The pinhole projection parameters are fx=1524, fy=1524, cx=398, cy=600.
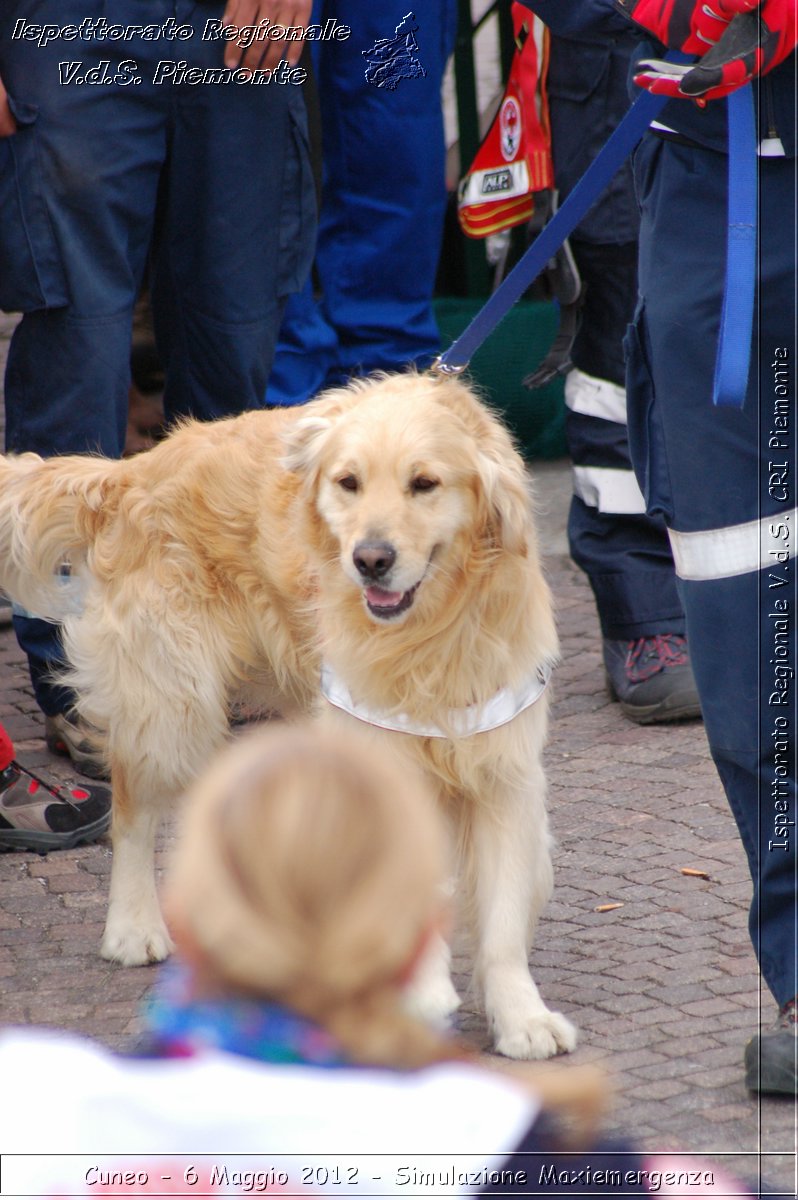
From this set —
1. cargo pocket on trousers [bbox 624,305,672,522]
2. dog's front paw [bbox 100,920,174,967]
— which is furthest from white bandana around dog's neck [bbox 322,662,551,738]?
dog's front paw [bbox 100,920,174,967]

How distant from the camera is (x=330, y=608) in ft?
11.3

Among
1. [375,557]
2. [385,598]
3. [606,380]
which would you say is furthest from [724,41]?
[606,380]

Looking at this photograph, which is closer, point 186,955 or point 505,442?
point 186,955

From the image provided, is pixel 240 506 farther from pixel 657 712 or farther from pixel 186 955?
pixel 186 955

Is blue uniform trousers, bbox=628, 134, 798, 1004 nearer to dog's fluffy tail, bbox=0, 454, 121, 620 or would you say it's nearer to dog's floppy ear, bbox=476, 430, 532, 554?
dog's floppy ear, bbox=476, 430, 532, 554

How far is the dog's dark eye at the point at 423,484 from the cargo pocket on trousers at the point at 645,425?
49 centimetres

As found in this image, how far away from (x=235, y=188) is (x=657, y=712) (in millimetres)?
2160

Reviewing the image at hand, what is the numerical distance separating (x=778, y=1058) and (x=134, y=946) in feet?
5.41

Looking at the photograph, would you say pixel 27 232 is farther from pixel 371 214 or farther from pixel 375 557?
pixel 371 214

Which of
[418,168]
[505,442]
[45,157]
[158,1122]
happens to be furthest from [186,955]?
[418,168]

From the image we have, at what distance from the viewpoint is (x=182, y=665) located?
12.5 feet

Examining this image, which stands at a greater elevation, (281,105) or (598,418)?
(281,105)

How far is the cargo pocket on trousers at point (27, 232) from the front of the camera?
432 cm

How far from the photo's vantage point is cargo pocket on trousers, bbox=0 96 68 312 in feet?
14.2
